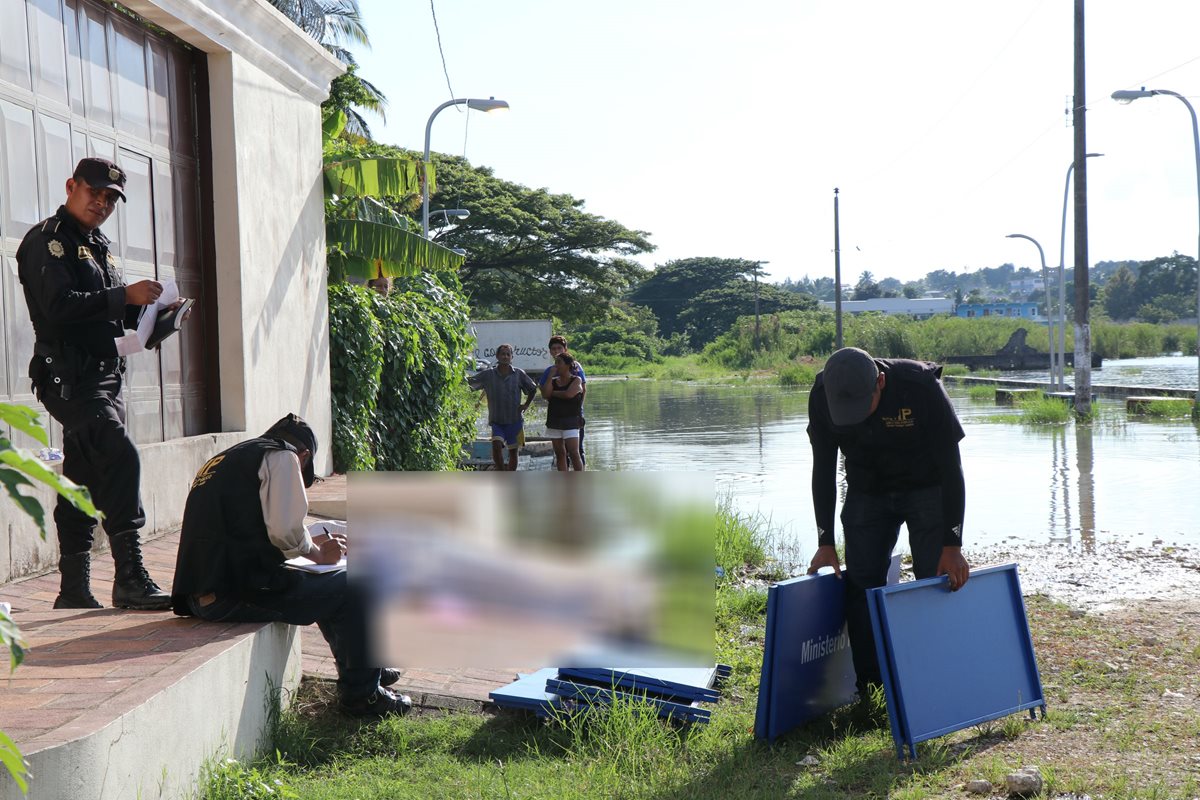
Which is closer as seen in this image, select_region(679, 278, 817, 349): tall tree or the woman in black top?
the woman in black top

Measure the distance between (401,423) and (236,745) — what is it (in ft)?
31.8

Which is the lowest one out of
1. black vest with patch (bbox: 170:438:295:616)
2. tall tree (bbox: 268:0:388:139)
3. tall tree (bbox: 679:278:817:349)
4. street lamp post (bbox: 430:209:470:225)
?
black vest with patch (bbox: 170:438:295:616)

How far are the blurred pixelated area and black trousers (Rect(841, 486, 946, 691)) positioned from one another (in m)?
0.83

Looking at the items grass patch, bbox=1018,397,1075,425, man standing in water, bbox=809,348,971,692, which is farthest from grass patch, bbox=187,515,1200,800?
grass patch, bbox=1018,397,1075,425

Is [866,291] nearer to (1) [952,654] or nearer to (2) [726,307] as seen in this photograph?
(2) [726,307]

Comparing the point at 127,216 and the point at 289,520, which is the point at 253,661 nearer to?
the point at 289,520

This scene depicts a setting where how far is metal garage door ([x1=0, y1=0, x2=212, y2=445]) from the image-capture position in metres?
7.07

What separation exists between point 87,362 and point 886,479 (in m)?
3.63

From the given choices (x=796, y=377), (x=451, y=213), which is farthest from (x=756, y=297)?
(x=451, y=213)

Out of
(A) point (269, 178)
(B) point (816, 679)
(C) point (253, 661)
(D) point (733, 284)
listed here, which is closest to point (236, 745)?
(C) point (253, 661)

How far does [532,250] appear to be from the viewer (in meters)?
50.2

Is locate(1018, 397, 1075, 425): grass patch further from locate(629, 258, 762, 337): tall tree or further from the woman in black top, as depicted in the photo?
locate(629, 258, 762, 337): tall tree

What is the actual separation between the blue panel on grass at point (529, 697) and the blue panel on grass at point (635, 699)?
0.06 m

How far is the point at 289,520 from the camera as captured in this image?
4.94m
